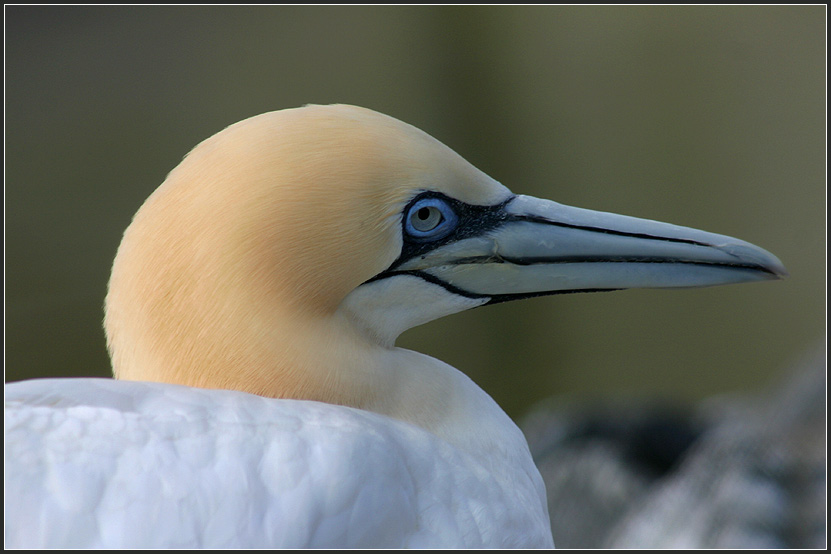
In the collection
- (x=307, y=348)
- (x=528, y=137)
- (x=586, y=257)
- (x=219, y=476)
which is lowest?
(x=219, y=476)

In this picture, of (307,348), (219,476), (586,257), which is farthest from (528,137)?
(219,476)

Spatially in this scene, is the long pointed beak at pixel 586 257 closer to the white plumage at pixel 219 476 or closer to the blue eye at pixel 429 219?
the blue eye at pixel 429 219

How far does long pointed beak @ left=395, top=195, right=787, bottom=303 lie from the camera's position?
1.38 meters

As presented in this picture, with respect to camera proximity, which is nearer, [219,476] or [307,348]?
[219,476]

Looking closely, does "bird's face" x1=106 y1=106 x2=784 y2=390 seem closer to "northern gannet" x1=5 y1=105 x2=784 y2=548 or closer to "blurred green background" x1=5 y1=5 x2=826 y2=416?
"northern gannet" x1=5 y1=105 x2=784 y2=548

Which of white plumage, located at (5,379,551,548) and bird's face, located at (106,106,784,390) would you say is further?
bird's face, located at (106,106,784,390)

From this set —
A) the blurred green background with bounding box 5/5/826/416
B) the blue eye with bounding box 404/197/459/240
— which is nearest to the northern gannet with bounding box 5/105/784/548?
the blue eye with bounding box 404/197/459/240

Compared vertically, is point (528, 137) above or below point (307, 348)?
above

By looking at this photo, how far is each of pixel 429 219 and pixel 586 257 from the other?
0.95 ft

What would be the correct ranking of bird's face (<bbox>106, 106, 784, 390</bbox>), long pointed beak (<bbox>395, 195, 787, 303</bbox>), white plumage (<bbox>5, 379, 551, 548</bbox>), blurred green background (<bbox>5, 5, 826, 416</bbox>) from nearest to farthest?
white plumage (<bbox>5, 379, 551, 548</bbox>) → bird's face (<bbox>106, 106, 784, 390</bbox>) → long pointed beak (<bbox>395, 195, 787, 303</bbox>) → blurred green background (<bbox>5, 5, 826, 416</bbox>)

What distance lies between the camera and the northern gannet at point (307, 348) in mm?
1092

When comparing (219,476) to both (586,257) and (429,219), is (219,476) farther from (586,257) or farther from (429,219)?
(586,257)

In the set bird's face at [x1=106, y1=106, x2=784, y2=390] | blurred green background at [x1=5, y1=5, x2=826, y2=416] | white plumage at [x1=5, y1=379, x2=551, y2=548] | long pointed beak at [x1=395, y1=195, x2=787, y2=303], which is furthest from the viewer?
blurred green background at [x1=5, y1=5, x2=826, y2=416]

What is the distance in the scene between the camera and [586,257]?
1.40m
